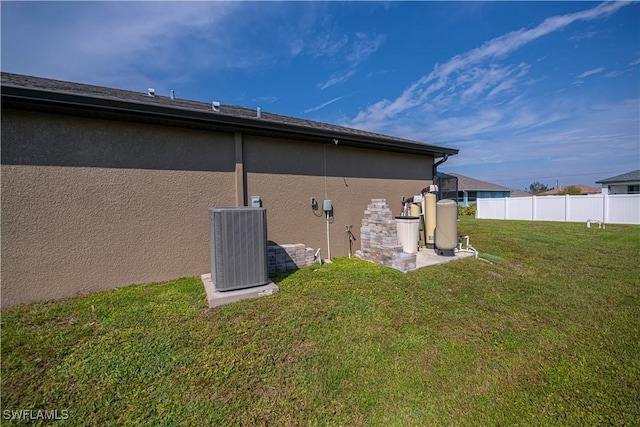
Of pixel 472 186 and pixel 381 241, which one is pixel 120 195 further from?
pixel 472 186

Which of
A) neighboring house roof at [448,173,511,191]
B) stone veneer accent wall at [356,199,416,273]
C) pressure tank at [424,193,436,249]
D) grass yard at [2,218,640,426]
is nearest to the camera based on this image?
grass yard at [2,218,640,426]

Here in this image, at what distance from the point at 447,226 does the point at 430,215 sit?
2.88 ft

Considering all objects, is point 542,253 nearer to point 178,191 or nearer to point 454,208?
point 454,208

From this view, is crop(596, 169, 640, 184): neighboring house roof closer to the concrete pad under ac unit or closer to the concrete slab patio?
the concrete slab patio

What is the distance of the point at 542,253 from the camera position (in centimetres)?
668

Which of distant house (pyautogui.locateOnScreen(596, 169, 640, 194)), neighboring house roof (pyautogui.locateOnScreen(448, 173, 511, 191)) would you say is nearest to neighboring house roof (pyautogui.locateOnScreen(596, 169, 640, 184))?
distant house (pyautogui.locateOnScreen(596, 169, 640, 194))

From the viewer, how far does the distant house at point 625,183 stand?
20008mm

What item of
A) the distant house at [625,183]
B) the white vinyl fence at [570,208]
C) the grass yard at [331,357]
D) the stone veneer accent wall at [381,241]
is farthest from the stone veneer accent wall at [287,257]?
the distant house at [625,183]

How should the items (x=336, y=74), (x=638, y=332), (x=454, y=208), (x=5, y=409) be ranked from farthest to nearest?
(x=336, y=74) < (x=454, y=208) < (x=638, y=332) < (x=5, y=409)

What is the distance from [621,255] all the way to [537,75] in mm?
6412

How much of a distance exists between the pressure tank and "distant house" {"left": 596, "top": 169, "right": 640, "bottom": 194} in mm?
26247

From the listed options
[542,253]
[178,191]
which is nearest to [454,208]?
[542,253]

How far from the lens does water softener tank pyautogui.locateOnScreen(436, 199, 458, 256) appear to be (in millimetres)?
5852

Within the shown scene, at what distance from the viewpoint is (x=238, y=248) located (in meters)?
3.63
